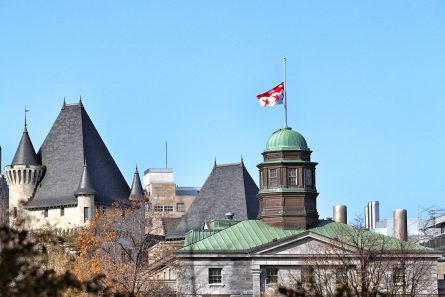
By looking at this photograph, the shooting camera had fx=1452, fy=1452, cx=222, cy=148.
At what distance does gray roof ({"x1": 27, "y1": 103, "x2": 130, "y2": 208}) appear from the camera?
438 feet

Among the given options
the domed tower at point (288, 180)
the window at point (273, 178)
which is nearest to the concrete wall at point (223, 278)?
the domed tower at point (288, 180)

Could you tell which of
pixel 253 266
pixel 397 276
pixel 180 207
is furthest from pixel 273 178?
pixel 180 207

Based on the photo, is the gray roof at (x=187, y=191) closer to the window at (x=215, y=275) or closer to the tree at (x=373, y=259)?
the tree at (x=373, y=259)

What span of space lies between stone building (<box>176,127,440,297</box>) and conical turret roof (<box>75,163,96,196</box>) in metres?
44.0

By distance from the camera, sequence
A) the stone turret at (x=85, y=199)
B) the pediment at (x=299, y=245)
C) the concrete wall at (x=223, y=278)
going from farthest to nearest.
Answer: the stone turret at (x=85, y=199), the pediment at (x=299, y=245), the concrete wall at (x=223, y=278)

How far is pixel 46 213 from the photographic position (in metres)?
134

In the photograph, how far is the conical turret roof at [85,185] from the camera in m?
132

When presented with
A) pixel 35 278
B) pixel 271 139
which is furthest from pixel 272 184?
pixel 35 278

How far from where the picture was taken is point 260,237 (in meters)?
87.5

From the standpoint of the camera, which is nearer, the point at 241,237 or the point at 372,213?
the point at 241,237

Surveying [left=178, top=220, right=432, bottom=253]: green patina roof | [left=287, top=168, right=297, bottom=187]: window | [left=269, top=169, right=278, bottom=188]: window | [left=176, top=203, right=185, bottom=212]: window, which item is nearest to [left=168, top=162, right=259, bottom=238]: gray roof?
[left=178, top=220, right=432, bottom=253]: green patina roof

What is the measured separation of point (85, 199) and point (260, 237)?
153 feet

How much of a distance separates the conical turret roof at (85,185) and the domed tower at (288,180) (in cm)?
4551

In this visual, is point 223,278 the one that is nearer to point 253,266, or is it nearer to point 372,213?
point 253,266
